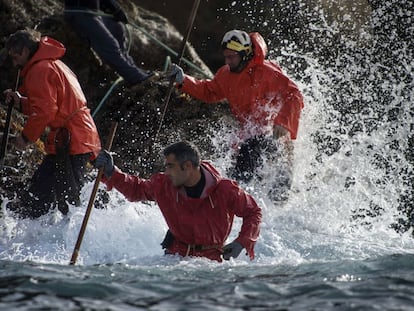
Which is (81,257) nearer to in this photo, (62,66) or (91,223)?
(91,223)

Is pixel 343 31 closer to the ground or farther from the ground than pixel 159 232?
farther from the ground

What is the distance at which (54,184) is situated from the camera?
324 inches

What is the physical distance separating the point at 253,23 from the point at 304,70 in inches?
120

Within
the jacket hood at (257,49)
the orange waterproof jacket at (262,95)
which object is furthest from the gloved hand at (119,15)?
the jacket hood at (257,49)

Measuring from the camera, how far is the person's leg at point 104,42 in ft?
29.8

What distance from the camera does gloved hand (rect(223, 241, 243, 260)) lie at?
22.6 ft

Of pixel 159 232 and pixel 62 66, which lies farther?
pixel 159 232

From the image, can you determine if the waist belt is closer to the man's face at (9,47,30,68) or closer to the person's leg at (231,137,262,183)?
the man's face at (9,47,30,68)

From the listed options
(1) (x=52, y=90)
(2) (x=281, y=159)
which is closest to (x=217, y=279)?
(1) (x=52, y=90)

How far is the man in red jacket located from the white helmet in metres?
2.34

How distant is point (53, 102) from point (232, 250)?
2162 millimetres

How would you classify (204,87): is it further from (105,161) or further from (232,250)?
(232,250)

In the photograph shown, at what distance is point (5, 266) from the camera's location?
6902 mm

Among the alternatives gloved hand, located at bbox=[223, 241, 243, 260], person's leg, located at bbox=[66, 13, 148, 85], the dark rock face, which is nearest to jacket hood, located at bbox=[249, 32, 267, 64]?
person's leg, located at bbox=[66, 13, 148, 85]
